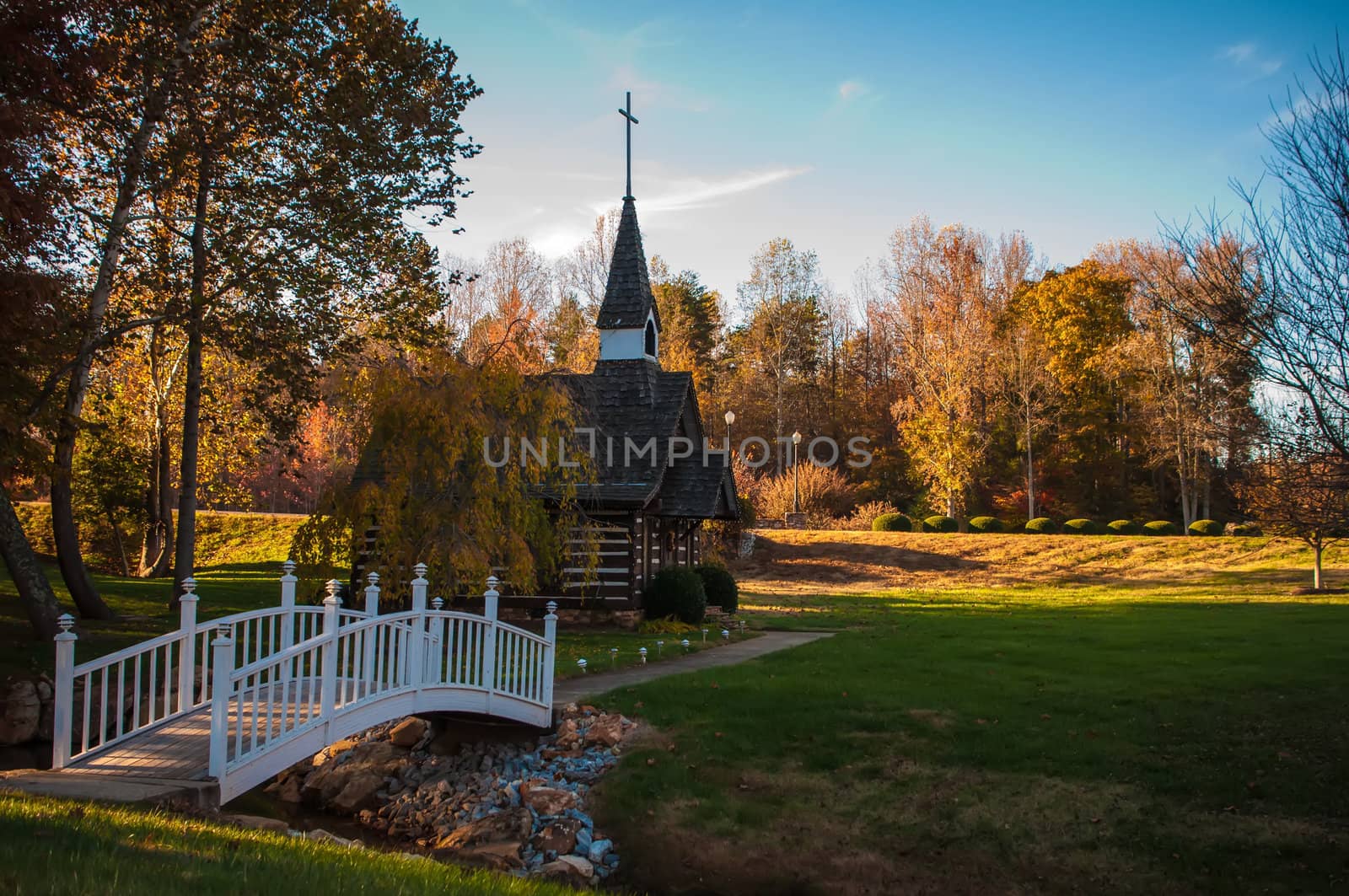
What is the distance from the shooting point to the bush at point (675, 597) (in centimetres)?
2128

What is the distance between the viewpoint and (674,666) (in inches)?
629

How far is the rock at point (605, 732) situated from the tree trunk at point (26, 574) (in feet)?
28.8

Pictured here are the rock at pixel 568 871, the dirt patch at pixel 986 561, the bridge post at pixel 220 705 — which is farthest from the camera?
the dirt patch at pixel 986 561

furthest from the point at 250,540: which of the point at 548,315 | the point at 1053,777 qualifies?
the point at 1053,777

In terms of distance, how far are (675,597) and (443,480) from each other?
7143 mm

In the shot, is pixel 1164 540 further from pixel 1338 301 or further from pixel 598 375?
pixel 1338 301

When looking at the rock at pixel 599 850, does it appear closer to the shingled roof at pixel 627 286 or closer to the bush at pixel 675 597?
the bush at pixel 675 597

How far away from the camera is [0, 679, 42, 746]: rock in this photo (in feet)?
40.9

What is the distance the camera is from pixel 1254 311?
414 inches

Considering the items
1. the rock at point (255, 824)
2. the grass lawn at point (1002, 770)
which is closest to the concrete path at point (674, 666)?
the grass lawn at point (1002, 770)

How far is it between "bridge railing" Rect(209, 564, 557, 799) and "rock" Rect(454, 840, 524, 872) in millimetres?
1481

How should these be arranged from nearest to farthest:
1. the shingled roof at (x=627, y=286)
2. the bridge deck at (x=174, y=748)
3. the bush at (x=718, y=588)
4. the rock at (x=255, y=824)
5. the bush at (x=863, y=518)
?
the rock at (x=255, y=824) → the bridge deck at (x=174, y=748) → the shingled roof at (x=627, y=286) → the bush at (x=718, y=588) → the bush at (x=863, y=518)

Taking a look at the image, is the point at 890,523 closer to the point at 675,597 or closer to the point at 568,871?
the point at 675,597

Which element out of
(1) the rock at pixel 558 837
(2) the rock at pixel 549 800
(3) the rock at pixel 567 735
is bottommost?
(1) the rock at pixel 558 837
